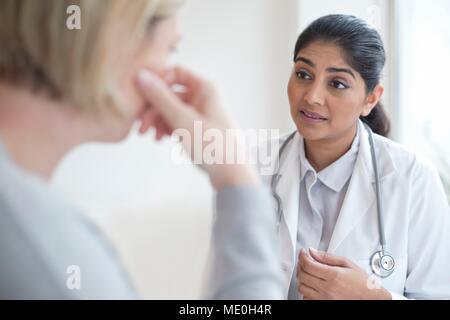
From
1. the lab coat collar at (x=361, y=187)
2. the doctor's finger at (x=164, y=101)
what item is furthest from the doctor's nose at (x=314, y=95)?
the doctor's finger at (x=164, y=101)

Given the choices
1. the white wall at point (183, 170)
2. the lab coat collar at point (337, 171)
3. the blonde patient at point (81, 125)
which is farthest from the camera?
the lab coat collar at point (337, 171)

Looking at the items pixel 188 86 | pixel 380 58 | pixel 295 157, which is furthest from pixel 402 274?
pixel 188 86

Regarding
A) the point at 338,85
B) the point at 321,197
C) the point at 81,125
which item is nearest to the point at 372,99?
the point at 338,85

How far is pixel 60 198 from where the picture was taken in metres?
0.85

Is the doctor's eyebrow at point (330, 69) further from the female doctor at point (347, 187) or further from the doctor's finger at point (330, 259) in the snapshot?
the doctor's finger at point (330, 259)

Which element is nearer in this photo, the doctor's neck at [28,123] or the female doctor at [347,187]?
the doctor's neck at [28,123]

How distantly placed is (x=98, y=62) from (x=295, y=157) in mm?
406

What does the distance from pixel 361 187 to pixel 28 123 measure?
0.60 m

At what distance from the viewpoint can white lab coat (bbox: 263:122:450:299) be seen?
104cm

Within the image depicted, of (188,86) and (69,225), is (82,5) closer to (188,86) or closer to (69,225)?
(188,86)

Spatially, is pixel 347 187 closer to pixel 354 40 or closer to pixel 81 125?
pixel 354 40

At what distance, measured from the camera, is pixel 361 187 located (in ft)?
3.50

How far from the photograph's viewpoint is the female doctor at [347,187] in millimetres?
1029

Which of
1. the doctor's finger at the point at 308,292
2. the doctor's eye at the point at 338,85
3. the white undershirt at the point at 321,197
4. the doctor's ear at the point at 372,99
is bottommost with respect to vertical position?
the doctor's finger at the point at 308,292
